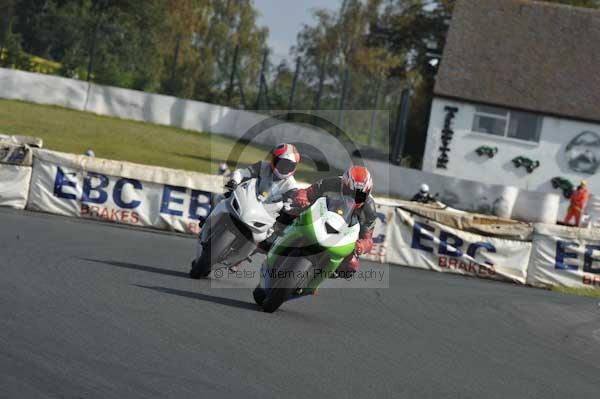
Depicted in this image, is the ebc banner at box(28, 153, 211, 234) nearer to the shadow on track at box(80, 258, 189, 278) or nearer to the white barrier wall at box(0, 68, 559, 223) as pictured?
the shadow on track at box(80, 258, 189, 278)

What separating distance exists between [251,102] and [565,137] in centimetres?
1167

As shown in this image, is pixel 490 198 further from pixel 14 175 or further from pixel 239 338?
pixel 239 338

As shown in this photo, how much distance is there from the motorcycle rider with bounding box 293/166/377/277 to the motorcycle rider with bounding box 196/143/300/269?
549 millimetres

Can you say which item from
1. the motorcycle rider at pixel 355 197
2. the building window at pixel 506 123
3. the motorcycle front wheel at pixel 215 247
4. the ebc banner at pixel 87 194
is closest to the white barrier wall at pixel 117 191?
the ebc banner at pixel 87 194

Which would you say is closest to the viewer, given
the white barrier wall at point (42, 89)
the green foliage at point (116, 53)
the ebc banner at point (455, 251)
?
the ebc banner at point (455, 251)

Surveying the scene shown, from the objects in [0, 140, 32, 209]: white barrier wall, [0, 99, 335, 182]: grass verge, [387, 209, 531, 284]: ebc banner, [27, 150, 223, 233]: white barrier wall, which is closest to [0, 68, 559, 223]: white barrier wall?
[0, 99, 335, 182]: grass verge

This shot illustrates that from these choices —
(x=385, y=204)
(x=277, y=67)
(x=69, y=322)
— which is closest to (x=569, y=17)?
(x=277, y=67)

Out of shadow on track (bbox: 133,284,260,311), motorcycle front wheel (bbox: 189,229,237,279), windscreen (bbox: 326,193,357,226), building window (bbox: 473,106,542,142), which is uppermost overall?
building window (bbox: 473,106,542,142)

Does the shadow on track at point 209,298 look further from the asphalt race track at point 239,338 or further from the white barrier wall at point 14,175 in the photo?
the white barrier wall at point 14,175

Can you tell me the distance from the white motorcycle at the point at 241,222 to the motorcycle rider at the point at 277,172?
0.05 metres

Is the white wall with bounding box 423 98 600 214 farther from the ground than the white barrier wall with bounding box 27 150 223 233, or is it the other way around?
the white wall with bounding box 423 98 600 214

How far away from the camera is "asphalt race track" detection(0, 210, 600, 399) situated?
629 centimetres

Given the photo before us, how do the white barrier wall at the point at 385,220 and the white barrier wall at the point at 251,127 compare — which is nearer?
the white barrier wall at the point at 385,220

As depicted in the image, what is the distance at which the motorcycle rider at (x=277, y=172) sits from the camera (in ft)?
A: 34.5
